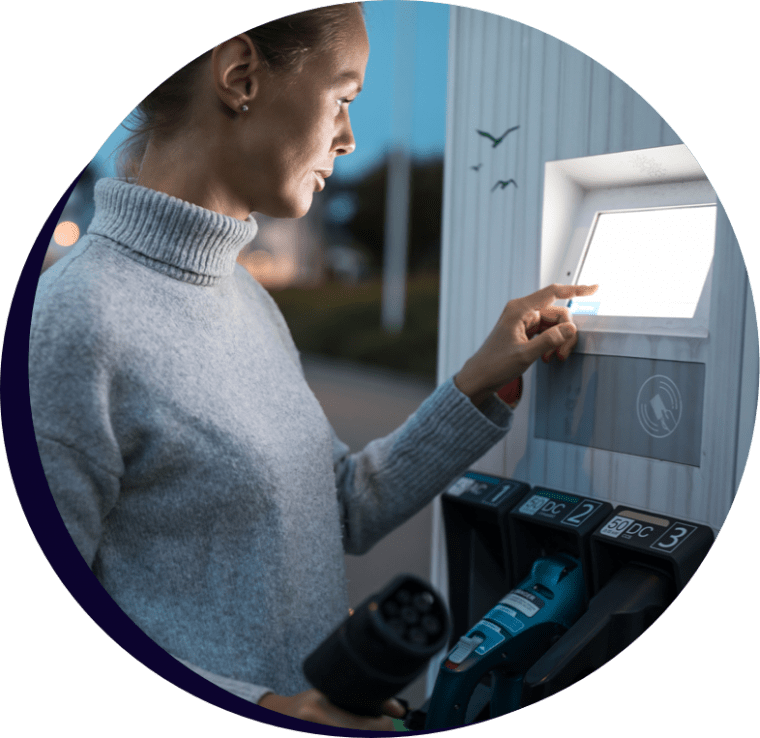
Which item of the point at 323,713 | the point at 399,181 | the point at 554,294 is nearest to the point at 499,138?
the point at 399,181

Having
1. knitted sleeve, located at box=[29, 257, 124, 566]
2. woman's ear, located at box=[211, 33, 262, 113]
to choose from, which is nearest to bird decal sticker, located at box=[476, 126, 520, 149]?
woman's ear, located at box=[211, 33, 262, 113]

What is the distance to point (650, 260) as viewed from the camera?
1.10 metres

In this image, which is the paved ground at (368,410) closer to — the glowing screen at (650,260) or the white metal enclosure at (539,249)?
the white metal enclosure at (539,249)

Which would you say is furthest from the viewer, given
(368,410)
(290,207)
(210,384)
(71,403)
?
(368,410)

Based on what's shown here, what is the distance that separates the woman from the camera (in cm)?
90

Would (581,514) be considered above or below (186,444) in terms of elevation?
below

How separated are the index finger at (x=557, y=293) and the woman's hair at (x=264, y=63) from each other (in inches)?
19.3

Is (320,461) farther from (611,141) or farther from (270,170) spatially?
(611,141)

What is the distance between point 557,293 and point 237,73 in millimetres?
580

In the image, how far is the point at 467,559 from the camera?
1353mm

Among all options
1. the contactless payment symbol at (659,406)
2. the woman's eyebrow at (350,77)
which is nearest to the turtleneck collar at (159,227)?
the woman's eyebrow at (350,77)

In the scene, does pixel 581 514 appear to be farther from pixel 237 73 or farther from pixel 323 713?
pixel 237 73

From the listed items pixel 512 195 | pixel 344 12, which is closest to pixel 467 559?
pixel 512 195

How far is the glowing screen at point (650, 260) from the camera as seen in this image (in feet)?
3.54
